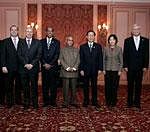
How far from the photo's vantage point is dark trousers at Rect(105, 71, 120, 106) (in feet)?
21.1

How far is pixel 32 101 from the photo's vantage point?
6.32m

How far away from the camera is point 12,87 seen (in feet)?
21.3

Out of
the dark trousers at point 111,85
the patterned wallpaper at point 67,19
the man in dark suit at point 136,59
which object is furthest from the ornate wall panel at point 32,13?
A: the man in dark suit at point 136,59

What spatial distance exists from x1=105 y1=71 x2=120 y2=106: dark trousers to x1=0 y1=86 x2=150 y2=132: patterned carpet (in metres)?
0.16

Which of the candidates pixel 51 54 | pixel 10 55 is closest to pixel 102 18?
pixel 51 54

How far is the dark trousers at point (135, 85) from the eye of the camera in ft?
20.7

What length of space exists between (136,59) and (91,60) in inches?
33.1

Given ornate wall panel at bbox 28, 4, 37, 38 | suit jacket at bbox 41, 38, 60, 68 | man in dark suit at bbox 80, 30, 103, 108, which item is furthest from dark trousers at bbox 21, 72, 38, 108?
ornate wall panel at bbox 28, 4, 37, 38

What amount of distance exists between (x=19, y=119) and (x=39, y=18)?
5.94m

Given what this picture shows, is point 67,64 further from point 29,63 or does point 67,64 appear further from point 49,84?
point 29,63

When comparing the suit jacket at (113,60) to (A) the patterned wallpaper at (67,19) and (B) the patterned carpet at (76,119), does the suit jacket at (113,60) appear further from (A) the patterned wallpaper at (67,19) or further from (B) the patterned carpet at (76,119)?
(A) the patterned wallpaper at (67,19)

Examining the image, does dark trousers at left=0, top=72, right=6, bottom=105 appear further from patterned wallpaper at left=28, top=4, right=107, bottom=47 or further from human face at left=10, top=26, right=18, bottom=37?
patterned wallpaper at left=28, top=4, right=107, bottom=47

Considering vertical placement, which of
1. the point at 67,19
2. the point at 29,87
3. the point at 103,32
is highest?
the point at 67,19

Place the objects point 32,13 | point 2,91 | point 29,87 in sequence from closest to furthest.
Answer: point 29,87 < point 2,91 < point 32,13
